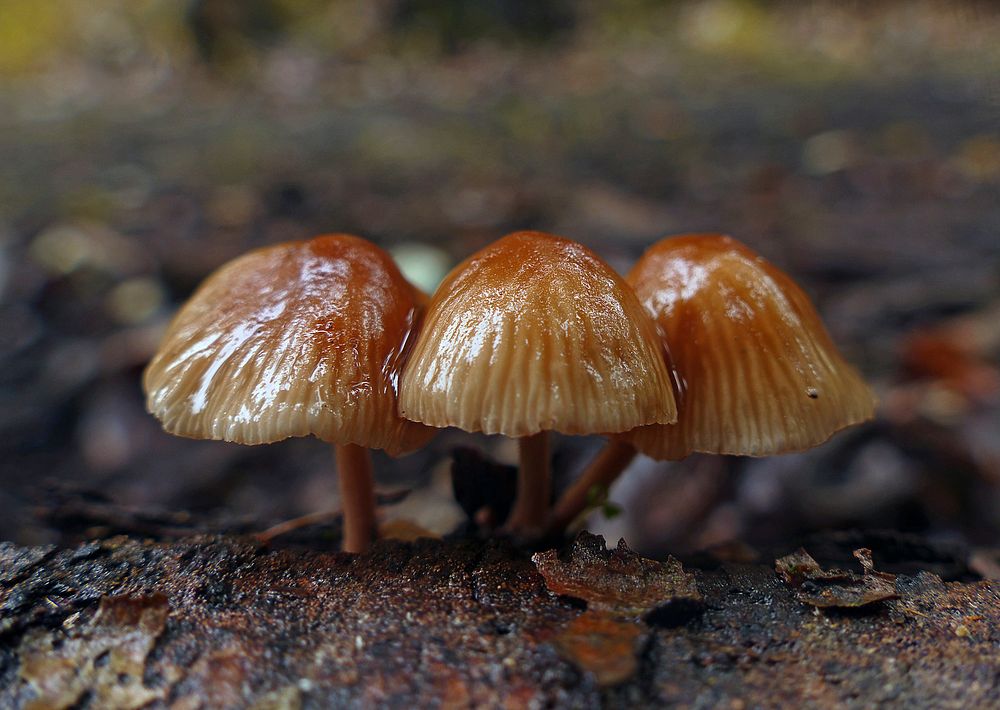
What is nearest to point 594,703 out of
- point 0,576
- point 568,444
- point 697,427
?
point 697,427

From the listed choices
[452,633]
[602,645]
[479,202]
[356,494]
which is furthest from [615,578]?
[479,202]

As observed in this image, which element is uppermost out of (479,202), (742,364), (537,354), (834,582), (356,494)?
(479,202)

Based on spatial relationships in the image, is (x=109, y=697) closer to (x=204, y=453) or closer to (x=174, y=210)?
(x=204, y=453)

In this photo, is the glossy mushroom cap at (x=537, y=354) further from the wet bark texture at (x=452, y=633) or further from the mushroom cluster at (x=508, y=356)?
the wet bark texture at (x=452, y=633)

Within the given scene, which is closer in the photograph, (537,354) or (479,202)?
(537,354)

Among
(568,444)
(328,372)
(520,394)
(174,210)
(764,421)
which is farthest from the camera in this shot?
(174,210)

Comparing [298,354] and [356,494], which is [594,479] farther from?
[298,354]
